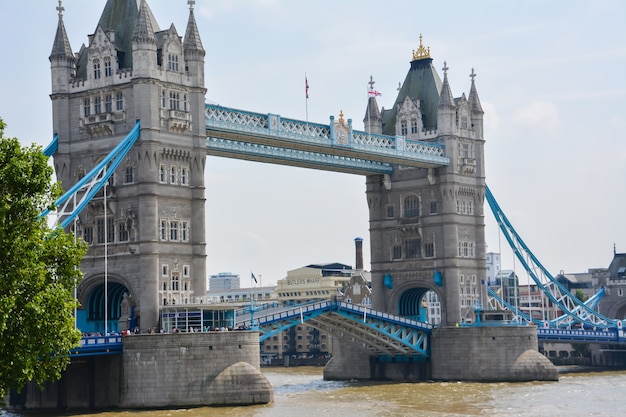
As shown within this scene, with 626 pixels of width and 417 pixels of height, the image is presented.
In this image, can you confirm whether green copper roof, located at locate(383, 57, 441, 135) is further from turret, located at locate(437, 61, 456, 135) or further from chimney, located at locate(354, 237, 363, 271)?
chimney, located at locate(354, 237, 363, 271)

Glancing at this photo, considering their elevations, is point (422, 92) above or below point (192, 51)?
above

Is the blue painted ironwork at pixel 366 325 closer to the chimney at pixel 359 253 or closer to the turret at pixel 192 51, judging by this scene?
the turret at pixel 192 51

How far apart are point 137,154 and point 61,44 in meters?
11.5

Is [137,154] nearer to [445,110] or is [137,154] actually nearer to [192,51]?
[192,51]

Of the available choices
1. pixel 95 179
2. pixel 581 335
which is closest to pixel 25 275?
pixel 95 179

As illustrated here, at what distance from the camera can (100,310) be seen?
319 ft

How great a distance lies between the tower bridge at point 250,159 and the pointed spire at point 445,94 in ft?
0.64

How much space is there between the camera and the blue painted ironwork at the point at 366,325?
345 feet

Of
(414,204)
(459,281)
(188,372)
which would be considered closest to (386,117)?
(414,204)

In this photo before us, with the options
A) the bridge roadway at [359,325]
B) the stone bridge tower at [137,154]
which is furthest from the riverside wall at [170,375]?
the bridge roadway at [359,325]

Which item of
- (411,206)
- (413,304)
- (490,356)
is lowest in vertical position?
(490,356)

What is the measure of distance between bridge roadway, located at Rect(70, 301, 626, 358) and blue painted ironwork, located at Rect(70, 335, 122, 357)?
12.3 m

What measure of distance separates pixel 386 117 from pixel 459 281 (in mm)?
18972

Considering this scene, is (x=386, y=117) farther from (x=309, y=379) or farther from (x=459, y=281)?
(x=309, y=379)
